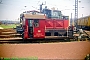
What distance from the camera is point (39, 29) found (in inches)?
206

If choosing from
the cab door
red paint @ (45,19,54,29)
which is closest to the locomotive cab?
the cab door

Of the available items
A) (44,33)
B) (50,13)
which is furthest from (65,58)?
(50,13)

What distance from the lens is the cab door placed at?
5.19m

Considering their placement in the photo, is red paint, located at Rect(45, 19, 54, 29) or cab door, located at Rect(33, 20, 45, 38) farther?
red paint, located at Rect(45, 19, 54, 29)

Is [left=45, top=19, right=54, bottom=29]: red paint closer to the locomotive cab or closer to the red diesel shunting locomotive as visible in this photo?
the red diesel shunting locomotive

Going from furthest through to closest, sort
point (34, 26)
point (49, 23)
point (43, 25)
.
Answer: point (49, 23) < point (43, 25) < point (34, 26)

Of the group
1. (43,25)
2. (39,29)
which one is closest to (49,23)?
(43,25)

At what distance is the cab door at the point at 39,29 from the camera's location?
519cm

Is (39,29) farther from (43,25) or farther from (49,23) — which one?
(49,23)

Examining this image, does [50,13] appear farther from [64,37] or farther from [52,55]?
[52,55]

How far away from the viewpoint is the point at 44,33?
531 cm

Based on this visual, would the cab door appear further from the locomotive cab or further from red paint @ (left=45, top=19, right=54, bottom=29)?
red paint @ (left=45, top=19, right=54, bottom=29)

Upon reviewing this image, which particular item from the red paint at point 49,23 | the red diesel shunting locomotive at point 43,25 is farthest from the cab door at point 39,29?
the red paint at point 49,23

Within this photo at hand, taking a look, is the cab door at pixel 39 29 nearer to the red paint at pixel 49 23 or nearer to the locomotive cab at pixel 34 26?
the locomotive cab at pixel 34 26
